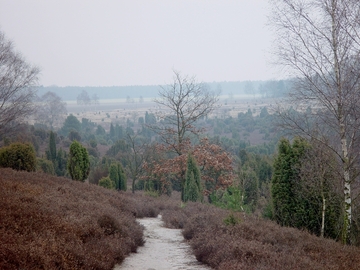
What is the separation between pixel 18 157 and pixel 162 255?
11626mm

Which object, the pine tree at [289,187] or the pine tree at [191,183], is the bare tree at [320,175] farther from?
the pine tree at [191,183]

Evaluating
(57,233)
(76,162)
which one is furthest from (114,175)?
(57,233)

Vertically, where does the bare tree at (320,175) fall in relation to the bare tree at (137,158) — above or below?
above

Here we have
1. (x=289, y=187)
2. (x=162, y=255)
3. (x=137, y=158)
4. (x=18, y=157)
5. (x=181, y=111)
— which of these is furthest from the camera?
(x=137, y=158)

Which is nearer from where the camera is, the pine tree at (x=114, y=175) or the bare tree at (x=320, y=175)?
the bare tree at (x=320, y=175)

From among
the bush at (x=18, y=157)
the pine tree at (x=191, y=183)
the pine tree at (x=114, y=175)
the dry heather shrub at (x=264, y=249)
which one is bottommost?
the pine tree at (x=114, y=175)

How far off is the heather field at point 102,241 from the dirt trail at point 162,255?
24 centimetres

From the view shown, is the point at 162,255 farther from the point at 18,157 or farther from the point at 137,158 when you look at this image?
the point at 137,158

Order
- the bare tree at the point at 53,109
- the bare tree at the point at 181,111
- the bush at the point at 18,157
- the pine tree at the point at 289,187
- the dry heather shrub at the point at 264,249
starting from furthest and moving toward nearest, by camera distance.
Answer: the bare tree at the point at 53,109
the bare tree at the point at 181,111
the bush at the point at 18,157
the pine tree at the point at 289,187
the dry heather shrub at the point at 264,249

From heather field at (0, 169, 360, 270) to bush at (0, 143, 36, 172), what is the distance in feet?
23.3

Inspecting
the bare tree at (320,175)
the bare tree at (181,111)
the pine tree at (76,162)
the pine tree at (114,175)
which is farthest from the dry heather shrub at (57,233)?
the pine tree at (114,175)

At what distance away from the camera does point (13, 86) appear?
21.4 meters

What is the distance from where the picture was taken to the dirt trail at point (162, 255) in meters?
8.13

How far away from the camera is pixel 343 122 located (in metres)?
9.60
